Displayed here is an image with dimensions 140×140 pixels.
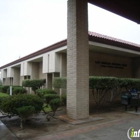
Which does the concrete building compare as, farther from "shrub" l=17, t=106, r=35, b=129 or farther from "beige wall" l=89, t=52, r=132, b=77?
"shrub" l=17, t=106, r=35, b=129

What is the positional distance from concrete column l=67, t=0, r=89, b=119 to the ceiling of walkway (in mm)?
1211

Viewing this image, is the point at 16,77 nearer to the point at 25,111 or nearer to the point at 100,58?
the point at 100,58

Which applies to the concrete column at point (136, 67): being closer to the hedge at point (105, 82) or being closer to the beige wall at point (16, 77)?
the hedge at point (105, 82)

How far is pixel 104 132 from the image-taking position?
4742 mm

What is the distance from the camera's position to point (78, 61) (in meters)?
6.53

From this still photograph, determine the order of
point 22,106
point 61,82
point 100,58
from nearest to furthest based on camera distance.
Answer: point 22,106
point 61,82
point 100,58

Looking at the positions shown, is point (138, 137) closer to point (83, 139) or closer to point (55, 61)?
point (83, 139)

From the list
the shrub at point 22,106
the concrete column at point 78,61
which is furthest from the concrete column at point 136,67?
the shrub at point 22,106

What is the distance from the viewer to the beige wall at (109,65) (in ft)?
37.6

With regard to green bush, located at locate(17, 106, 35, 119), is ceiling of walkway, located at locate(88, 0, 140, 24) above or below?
above

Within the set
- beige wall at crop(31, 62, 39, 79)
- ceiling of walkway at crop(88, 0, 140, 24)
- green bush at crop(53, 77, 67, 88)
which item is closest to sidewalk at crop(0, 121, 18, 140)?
green bush at crop(53, 77, 67, 88)

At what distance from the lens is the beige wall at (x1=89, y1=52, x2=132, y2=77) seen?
11.4m

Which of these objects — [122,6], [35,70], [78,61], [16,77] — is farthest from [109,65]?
[16,77]

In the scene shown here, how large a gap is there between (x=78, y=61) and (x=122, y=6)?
4.01 meters
